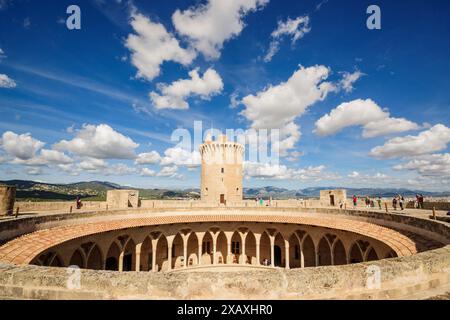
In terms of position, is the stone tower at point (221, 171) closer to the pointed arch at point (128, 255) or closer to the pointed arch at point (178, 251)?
the pointed arch at point (178, 251)

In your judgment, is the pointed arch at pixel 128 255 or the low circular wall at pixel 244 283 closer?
the low circular wall at pixel 244 283

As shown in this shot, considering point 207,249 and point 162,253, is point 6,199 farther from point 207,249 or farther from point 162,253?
point 207,249

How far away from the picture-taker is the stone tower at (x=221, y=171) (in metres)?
40.2

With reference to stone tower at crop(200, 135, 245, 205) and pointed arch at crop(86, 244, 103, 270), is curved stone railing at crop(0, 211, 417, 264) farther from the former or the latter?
stone tower at crop(200, 135, 245, 205)

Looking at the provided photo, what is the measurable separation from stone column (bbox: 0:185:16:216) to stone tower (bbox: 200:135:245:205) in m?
25.7

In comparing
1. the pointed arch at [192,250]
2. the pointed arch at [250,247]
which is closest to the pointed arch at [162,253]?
the pointed arch at [192,250]

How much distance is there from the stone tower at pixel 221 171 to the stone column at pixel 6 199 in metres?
25.7

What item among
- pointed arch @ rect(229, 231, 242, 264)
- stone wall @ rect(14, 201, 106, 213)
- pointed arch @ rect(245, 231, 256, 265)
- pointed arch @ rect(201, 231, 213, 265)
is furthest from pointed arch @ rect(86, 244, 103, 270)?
pointed arch @ rect(245, 231, 256, 265)

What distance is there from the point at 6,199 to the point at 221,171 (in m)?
27.8

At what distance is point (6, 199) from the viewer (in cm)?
1692
